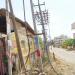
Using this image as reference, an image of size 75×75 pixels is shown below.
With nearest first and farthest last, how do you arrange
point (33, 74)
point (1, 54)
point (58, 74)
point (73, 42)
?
point (1, 54) → point (33, 74) → point (58, 74) → point (73, 42)

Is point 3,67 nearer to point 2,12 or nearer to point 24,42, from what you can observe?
point 2,12

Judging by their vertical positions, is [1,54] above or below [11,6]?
below

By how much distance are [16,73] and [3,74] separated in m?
1.63

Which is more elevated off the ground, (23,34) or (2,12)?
(2,12)

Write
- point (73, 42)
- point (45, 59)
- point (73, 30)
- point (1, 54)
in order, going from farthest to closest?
point (73, 30) → point (73, 42) → point (45, 59) → point (1, 54)

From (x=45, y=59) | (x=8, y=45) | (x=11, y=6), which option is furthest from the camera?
(x=45, y=59)

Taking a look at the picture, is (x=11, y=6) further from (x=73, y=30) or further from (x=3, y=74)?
(x=73, y=30)

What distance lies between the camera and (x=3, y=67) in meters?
12.5

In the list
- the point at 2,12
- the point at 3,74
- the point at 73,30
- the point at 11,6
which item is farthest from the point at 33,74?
the point at 73,30

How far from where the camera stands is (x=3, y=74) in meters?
12.5

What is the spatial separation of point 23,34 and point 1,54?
721 cm

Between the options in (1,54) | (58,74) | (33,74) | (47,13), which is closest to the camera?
(1,54)

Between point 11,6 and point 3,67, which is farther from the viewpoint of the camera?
point 3,67

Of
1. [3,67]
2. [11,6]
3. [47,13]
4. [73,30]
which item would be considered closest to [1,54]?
[3,67]
